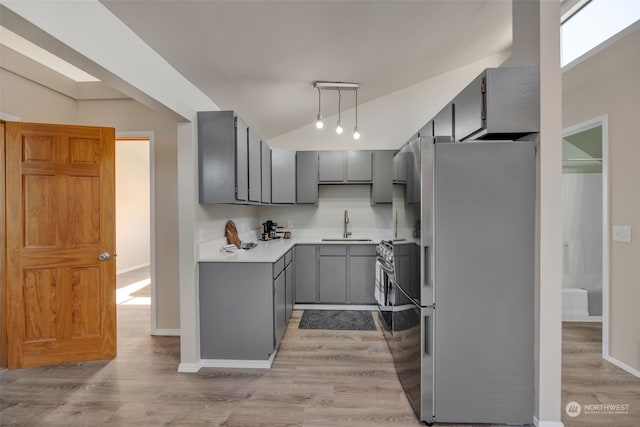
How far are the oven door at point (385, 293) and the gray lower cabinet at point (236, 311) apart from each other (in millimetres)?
1136

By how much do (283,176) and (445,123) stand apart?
241 centimetres

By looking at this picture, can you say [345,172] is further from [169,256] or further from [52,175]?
[52,175]

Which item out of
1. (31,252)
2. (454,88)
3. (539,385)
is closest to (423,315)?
(539,385)

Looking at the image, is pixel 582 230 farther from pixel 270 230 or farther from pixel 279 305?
pixel 270 230

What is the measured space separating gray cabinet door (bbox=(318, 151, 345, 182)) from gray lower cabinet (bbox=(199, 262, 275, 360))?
2115 mm

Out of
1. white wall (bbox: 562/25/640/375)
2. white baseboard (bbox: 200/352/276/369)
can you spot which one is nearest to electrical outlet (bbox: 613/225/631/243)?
white wall (bbox: 562/25/640/375)

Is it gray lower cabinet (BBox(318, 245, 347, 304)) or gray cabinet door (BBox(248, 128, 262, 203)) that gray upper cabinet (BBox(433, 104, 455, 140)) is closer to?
gray cabinet door (BBox(248, 128, 262, 203))

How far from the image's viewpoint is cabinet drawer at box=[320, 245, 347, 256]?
394 centimetres

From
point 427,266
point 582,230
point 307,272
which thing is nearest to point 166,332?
point 307,272

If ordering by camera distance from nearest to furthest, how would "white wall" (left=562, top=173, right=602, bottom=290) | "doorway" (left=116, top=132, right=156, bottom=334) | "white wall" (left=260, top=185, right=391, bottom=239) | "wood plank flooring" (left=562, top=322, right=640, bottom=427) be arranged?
"wood plank flooring" (left=562, top=322, right=640, bottom=427) → "white wall" (left=562, top=173, right=602, bottom=290) → "white wall" (left=260, top=185, right=391, bottom=239) → "doorway" (left=116, top=132, right=156, bottom=334)

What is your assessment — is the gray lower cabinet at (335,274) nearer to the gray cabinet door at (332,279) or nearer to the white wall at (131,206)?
the gray cabinet door at (332,279)

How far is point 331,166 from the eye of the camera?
431cm

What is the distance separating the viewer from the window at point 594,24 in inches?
95.3

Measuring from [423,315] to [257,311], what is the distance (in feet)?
4.63
